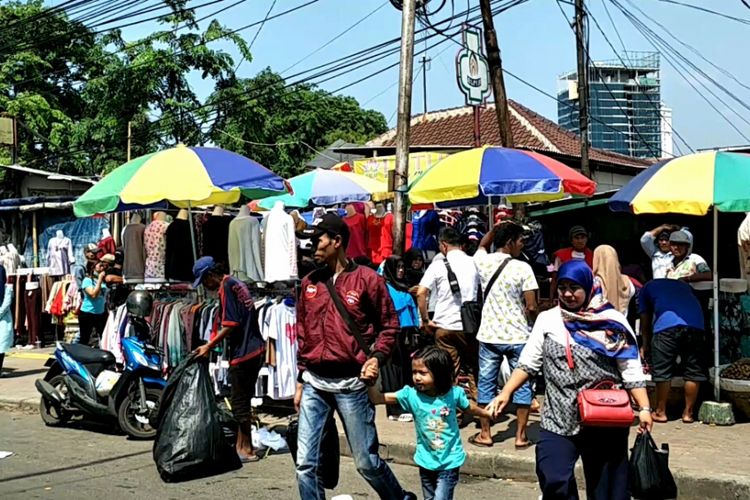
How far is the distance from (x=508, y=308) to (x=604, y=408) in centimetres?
331

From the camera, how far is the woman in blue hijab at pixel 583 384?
4414 millimetres

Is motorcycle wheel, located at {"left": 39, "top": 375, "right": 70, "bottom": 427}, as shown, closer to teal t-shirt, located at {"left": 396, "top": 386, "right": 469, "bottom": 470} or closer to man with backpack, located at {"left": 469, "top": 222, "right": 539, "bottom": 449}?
man with backpack, located at {"left": 469, "top": 222, "right": 539, "bottom": 449}

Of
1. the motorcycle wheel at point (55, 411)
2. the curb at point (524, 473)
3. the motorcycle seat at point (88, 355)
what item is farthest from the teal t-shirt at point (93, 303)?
the curb at point (524, 473)

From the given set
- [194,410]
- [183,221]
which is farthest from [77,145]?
[194,410]

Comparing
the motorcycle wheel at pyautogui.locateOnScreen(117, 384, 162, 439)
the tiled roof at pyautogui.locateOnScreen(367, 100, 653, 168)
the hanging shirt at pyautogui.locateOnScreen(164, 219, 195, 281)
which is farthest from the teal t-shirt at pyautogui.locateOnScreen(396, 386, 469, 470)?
the tiled roof at pyautogui.locateOnScreen(367, 100, 653, 168)

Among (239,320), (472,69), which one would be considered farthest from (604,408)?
(472,69)

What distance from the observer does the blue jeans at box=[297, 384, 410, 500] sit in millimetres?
5004

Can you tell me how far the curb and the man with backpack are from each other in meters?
0.34

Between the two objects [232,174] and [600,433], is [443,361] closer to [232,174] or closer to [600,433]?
[600,433]

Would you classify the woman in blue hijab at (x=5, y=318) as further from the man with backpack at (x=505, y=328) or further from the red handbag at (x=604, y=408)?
the red handbag at (x=604, y=408)

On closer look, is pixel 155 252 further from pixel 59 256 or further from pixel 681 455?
pixel 681 455

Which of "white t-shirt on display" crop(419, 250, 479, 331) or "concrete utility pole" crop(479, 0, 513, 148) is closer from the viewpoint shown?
"white t-shirt on display" crop(419, 250, 479, 331)

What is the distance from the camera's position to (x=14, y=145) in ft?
67.6

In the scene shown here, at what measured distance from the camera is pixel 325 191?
12195mm
